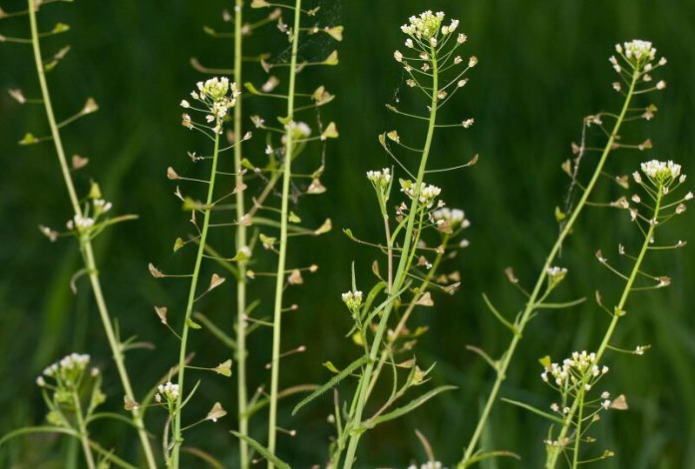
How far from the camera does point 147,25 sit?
4.08 m

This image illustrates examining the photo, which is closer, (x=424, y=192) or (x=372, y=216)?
Answer: (x=424, y=192)

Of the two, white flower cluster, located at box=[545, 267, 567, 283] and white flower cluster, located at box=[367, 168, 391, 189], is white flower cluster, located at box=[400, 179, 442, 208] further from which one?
white flower cluster, located at box=[545, 267, 567, 283]

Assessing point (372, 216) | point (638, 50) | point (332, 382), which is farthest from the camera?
point (372, 216)

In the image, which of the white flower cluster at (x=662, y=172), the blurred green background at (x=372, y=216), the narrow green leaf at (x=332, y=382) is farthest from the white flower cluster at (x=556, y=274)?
the blurred green background at (x=372, y=216)

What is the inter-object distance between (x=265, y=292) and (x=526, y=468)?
0.97m

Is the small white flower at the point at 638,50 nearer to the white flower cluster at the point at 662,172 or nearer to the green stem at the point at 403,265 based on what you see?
the white flower cluster at the point at 662,172

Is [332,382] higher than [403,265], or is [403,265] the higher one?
[403,265]

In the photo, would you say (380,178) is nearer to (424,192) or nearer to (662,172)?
(424,192)

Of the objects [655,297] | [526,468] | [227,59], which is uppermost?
[227,59]

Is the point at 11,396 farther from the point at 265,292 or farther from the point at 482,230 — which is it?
the point at 482,230

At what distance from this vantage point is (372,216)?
310cm

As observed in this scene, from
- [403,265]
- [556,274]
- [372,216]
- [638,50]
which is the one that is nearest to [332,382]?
[403,265]


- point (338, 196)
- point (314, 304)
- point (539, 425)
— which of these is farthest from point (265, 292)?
point (539, 425)

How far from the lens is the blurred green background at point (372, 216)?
258 centimetres
